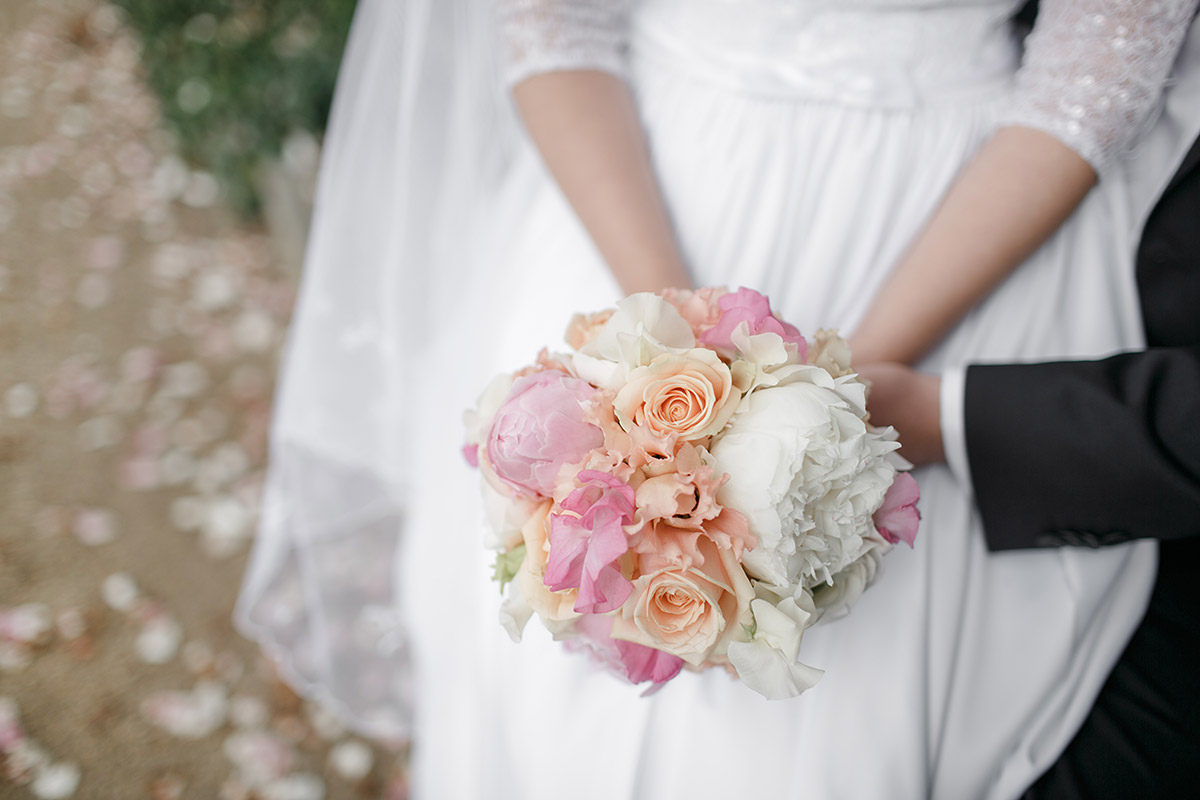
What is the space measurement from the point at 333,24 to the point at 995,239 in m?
1.78

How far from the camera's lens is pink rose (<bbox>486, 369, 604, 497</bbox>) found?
1.80 feet

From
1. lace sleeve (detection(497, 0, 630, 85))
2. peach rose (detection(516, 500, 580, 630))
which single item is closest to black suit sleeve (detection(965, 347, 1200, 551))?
peach rose (detection(516, 500, 580, 630))

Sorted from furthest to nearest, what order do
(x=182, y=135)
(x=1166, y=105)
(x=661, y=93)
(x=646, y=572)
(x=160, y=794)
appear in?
(x=182, y=135), (x=160, y=794), (x=661, y=93), (x=1166, y=105), (x=646, y=572)

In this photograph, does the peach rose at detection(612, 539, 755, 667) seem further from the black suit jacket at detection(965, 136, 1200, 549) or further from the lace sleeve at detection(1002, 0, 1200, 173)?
the lace sleeve at detection(1002, 0, 1200, 173)

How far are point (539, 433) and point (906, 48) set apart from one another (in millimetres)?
695

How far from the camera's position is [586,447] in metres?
0.57

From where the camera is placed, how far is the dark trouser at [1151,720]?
0.81 m

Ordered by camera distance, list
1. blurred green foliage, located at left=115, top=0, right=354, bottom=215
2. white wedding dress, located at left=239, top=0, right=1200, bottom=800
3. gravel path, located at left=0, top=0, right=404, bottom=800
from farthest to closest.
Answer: blurred green foliage, located at left=115, top=0, right=354, bottom=215
gravel path, located at left=0, top=0, right=404, bottom=800
white wedding dress, located at left=239, top=0, right=1200, bottom=800

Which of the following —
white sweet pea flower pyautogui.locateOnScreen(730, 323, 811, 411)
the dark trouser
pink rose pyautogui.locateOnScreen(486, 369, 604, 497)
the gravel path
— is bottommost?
the gravel path

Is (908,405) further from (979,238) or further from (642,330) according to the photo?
(642,330)

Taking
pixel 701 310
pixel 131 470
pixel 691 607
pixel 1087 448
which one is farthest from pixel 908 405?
pixel 131 470

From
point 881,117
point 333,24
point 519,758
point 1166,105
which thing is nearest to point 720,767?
point 519,758

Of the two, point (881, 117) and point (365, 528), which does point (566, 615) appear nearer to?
point (881, 117)

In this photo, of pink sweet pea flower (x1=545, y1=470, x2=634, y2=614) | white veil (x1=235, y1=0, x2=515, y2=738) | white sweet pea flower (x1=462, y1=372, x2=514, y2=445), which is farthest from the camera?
white veil (x1=235, y1=0, x2=515, y2=738)
